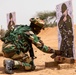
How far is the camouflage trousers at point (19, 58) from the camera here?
620cm

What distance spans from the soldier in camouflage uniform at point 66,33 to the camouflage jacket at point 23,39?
2.02ft

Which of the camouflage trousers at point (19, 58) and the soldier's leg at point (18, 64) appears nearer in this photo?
the soldier's leg at point (18, 64)

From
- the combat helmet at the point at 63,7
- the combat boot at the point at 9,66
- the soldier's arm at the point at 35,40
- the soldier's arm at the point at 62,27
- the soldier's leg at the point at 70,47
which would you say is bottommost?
the combat boot at the point at 9,66

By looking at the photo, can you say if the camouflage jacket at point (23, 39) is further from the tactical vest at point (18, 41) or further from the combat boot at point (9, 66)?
the combat boot at point (9, 66)

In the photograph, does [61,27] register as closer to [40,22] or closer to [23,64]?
[40,22]

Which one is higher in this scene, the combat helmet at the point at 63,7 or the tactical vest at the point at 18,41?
the combat helmet at the point at 63,7

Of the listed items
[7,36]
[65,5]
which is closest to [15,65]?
[7,36]

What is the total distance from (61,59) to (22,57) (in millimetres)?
849

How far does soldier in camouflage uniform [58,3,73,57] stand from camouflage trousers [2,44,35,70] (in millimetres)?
825

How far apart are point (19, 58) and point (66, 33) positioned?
3.75 feet

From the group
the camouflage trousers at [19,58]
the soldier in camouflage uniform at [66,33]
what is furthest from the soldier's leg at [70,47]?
the camouflage trousers at [19,58]

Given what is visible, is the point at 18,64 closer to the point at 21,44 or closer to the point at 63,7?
the point at 21,44

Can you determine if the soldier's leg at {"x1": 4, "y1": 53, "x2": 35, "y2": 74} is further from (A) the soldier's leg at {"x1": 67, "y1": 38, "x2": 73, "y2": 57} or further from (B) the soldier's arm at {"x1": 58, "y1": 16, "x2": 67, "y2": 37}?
(B) the soldier's arm at {"x1": 58, "y1": 16, "x2": 67, "y2": 37}

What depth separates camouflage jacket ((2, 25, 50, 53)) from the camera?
6043mm
